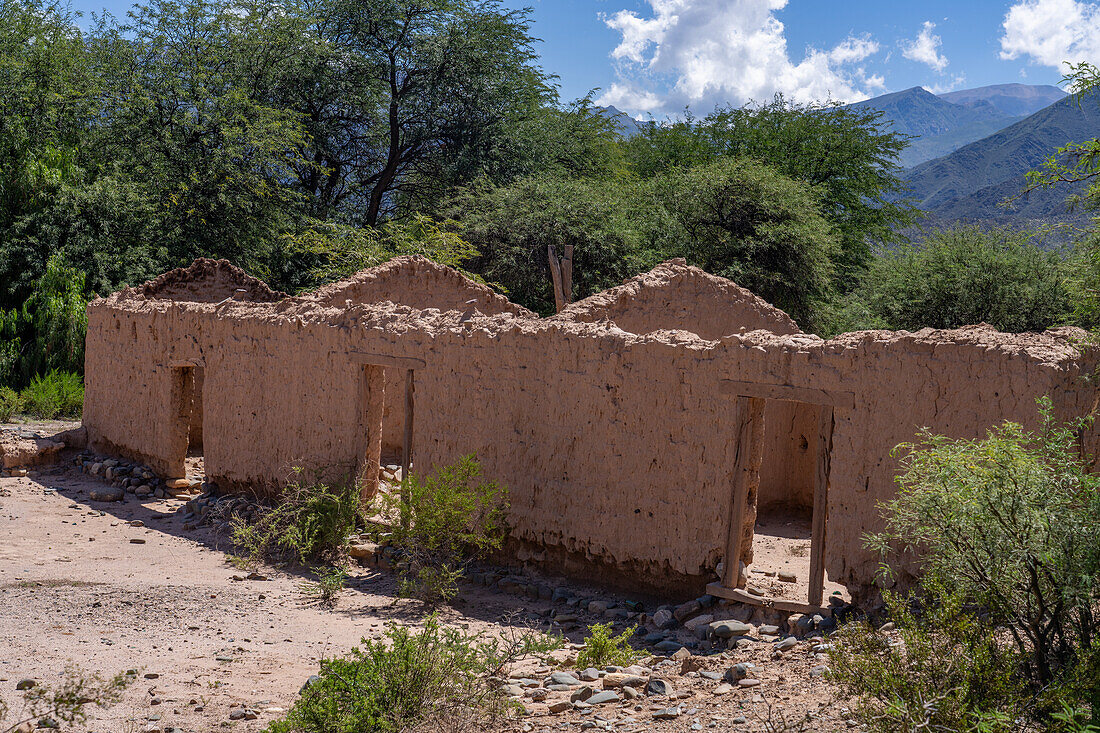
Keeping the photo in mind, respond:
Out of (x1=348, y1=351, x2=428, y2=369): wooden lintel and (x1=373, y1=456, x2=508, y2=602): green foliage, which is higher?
(x1=348, y1=351, x2=428, y2=369): wooden lintel

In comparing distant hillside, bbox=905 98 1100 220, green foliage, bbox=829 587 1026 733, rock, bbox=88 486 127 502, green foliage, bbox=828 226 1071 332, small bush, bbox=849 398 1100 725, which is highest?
distant hillside, bbox=905 98 1100 220

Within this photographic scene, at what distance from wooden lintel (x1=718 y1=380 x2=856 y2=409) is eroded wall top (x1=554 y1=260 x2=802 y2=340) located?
287cm

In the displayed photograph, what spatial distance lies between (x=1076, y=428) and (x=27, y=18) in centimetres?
2365

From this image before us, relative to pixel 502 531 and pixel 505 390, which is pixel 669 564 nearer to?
pixel 502 531

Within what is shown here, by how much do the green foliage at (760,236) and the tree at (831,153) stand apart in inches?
238

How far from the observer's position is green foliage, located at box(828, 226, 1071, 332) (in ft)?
54.6

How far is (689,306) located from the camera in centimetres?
1034

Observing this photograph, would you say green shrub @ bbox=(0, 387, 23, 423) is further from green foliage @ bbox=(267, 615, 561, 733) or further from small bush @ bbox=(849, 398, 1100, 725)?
small bush @ bbox=(849, 398, 1100, 725)

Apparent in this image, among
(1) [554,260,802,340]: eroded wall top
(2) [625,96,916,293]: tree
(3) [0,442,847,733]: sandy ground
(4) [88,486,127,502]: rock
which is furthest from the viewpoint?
(2) [625,96,916,293]: tree

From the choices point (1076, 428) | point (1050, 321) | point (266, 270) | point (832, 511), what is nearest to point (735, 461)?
point (832, 511)

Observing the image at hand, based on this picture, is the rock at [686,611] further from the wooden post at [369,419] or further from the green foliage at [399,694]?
the wooden post at [369,419]

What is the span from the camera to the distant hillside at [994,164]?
214 ft

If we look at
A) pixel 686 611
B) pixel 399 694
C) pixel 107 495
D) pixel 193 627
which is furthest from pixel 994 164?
pixel 399 694

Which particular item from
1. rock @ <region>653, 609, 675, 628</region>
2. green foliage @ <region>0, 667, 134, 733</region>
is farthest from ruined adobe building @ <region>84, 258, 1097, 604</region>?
green foliage @ <region>0, 667, 134, 733</region>
